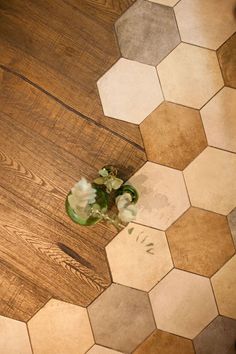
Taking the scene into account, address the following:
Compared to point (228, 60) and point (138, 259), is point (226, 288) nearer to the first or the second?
point (138, 259)

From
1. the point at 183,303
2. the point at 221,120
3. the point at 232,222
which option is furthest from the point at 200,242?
the point at 221,120

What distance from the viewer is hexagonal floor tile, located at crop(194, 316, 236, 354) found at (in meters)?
1.81

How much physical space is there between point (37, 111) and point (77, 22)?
1.35 ft

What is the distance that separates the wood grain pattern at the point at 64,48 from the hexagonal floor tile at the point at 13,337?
88cm

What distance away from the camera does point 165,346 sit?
181 cm

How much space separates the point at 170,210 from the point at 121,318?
48 cm

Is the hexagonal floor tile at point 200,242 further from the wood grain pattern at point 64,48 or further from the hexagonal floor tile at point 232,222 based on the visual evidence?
the wood grain pattern at point 64,48

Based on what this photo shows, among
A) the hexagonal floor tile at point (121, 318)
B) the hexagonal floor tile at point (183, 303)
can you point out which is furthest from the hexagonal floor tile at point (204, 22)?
the hexagonal floor tile at point (121, 318)

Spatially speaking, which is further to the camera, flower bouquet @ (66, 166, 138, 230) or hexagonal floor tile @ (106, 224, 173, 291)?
hexagonal floor tile @ (106, 224, 173, 291)

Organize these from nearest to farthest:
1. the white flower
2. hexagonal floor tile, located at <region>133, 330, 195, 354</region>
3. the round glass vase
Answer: the white flower → the round glass vase → hexagonal floor tile, located at <region>133, 330, 195, 354</region>

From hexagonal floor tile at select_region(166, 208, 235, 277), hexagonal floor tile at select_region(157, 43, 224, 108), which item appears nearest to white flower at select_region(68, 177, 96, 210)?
hexagonal floor tile at select_region(166, 208, 235, 277)

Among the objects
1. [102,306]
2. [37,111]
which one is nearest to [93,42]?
[37,111]

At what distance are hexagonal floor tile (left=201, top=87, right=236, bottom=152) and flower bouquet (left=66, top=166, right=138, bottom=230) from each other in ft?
1.33

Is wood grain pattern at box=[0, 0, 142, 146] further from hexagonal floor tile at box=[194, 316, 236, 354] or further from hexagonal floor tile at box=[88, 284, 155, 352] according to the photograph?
hexagonal floor tile at box=[194, 316, 236, 354]
